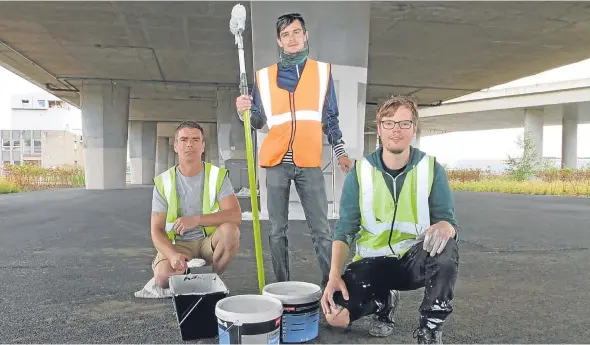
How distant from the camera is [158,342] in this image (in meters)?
2.25

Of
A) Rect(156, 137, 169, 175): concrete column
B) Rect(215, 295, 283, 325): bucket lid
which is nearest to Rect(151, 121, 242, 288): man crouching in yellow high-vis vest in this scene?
Rect(215, 295, 283, 325): bucket lid

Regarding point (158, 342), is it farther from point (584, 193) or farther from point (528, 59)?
point (584, 193)

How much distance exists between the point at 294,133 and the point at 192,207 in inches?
31.1

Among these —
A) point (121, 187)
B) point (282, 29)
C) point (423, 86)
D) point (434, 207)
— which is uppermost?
point (423, 86)

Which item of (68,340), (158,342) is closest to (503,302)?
(158,342)

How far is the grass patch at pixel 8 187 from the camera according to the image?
55.0 feet

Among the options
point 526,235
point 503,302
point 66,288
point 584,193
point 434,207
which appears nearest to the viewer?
point 434,207

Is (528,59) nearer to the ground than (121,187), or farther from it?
farther from it

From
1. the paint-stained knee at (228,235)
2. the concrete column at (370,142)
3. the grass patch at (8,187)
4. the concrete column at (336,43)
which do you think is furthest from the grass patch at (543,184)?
the grass patch at (8,187)

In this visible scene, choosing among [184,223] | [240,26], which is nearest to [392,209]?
[184,223]

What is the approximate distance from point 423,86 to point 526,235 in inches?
605

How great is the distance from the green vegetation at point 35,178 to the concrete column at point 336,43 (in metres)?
14.4

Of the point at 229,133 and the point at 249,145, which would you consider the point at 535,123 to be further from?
the point at 249,145

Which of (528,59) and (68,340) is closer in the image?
(68,340)
